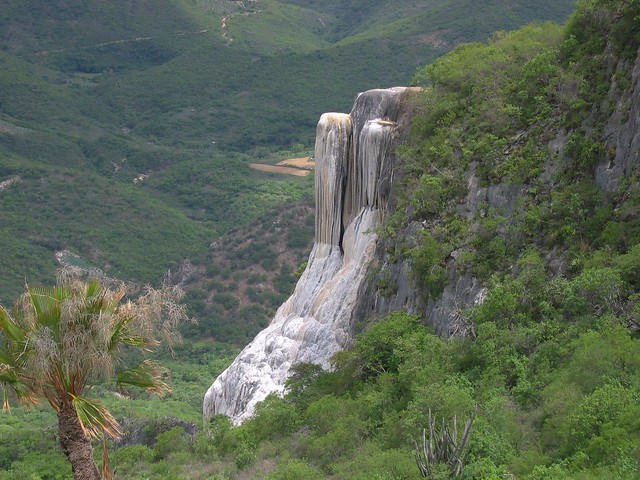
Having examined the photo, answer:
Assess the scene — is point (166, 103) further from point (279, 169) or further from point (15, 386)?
point (15, 386)

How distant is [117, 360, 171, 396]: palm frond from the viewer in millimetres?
13555

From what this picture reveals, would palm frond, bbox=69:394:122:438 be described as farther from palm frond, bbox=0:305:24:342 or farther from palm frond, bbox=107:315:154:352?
palm frond, bbox=0:305:24:342

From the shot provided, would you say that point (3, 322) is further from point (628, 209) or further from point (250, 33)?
point (250, 33)

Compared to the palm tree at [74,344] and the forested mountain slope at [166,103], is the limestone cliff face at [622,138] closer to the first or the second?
the palm tree at [74,344]

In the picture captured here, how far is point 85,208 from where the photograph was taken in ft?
263

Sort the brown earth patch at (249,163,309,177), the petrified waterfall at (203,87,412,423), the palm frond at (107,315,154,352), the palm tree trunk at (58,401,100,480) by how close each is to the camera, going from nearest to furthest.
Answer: the palm tree trunk at (58,401,100,480) → the palm frond at (107,315,154,352) → the petrified waterfall at (203,87,412,423) → the brown earth patch at (249,163,309,177)

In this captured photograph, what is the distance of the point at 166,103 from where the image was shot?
120m

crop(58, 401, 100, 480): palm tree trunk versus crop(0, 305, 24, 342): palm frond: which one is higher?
crop(0, 305, 24, 342): palm frond

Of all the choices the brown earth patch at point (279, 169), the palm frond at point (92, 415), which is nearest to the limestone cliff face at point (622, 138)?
the palm frond at point (92, 415)

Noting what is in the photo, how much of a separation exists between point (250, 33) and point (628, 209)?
122898 mm

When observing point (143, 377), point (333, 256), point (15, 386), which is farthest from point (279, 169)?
point (15, 386)

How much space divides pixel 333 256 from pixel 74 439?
36.0 ft

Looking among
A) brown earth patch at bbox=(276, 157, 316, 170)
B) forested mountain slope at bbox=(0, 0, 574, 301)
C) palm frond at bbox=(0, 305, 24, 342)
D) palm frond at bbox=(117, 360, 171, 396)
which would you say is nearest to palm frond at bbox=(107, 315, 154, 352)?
palm frond at bbox=(117, 360, 171, 396)

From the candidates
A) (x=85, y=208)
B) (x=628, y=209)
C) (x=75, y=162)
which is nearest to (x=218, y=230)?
(x=85, y=208)
